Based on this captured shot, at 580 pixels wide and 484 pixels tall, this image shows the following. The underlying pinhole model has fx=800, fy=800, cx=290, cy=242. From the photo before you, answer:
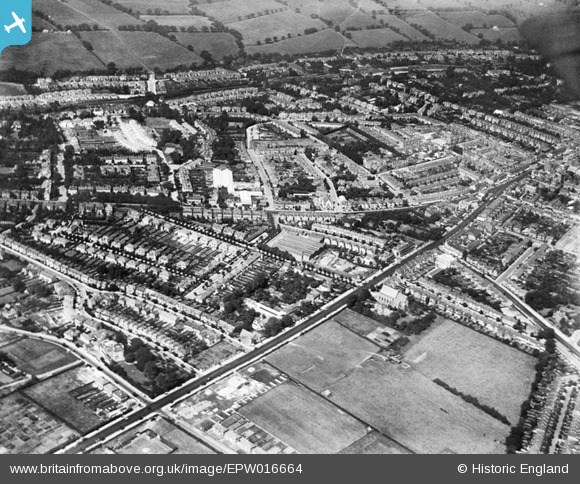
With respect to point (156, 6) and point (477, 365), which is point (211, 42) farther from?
point (477, 365)

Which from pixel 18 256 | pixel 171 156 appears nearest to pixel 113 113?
pixel 171 156

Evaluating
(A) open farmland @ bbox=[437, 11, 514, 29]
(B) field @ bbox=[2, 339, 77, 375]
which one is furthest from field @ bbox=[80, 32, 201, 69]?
(B) field @ bbox=[2, 339, 77, 375]

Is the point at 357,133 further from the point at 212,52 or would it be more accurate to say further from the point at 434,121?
the point at 212,52

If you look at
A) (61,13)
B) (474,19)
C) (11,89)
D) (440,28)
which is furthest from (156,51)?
(474,19)

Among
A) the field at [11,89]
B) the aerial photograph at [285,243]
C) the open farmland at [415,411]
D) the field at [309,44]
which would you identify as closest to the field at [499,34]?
the aerial photograph at [285,243]

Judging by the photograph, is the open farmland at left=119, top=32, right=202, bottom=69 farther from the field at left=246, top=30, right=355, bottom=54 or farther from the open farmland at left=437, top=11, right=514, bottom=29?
the open farmland at left=437, top=11, right=514, bottom=29
